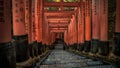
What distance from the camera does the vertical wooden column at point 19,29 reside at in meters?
11.1

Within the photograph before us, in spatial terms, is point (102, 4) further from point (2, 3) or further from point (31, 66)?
point (2, 3)

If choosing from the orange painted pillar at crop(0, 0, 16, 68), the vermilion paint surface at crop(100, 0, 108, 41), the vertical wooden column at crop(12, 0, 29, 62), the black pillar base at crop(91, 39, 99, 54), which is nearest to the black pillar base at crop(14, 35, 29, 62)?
the vertical wooden column at crop(12, 0, 29, 62)

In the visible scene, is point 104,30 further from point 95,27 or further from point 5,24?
point 5,24

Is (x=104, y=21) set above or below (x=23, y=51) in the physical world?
above

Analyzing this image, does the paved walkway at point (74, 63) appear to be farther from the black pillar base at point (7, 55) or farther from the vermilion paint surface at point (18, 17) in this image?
the black pillar base at point (7, 55)

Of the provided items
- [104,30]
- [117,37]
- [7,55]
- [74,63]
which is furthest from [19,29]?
[104,30]

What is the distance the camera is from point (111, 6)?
18297 mm

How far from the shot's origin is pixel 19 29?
38.1ft

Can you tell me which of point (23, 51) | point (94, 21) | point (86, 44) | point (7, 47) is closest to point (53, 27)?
point (86, 44)

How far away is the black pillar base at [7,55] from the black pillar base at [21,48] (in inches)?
149

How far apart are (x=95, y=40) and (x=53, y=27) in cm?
3829

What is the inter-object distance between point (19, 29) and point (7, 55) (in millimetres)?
4453

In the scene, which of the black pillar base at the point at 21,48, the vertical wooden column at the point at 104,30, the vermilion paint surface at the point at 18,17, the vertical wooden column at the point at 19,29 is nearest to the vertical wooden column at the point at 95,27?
the vertical wooden column at the point at 104,30

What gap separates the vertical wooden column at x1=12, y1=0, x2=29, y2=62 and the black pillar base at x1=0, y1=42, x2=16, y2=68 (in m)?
3.76
